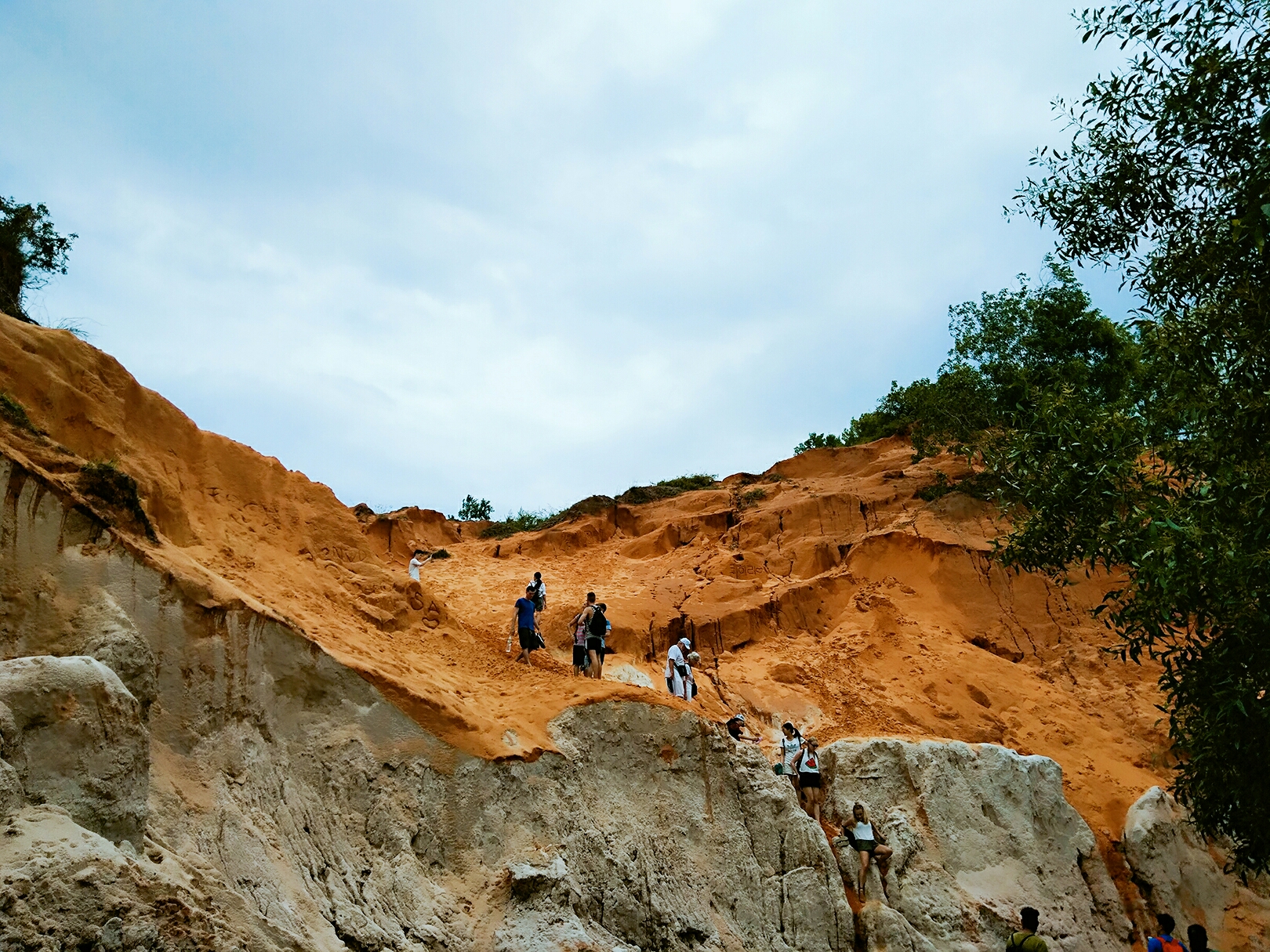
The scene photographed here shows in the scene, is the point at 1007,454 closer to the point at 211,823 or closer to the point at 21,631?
the point at 211,823

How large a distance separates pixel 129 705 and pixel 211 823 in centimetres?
169

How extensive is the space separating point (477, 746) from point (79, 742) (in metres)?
5.16

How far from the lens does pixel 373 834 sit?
11008 mm

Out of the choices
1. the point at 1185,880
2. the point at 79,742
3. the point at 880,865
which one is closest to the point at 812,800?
the point at 880,865

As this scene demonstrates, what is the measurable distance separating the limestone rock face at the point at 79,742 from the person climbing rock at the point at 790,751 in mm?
9750

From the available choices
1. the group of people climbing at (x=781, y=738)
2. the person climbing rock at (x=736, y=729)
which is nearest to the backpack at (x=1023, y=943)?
the group of people climbing at (x=781, y=738)

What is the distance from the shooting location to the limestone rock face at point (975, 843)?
1470cm

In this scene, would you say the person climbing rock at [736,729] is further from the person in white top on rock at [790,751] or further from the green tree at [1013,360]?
the green tree at [1013,360]

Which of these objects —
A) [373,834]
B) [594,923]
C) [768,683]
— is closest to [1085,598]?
[768,683]

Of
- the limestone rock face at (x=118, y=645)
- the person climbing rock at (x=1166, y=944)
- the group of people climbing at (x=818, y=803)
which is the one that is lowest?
the person climbing rock at (x=1166, y=944)

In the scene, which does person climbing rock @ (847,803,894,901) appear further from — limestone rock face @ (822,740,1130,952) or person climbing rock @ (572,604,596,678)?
person climbing rock @ (572,604,596,678)

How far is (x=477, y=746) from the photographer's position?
12328 mm

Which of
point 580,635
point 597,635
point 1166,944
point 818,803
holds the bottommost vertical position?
point 1166,944

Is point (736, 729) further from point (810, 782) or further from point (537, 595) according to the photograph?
point (537, 595)
